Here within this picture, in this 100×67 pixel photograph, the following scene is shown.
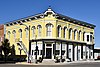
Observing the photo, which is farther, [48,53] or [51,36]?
[48,53]

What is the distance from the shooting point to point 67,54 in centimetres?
5262

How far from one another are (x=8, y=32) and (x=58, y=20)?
15.1 metres

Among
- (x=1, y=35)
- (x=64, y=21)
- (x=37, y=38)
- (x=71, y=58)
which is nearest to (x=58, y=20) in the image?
(x=64, y=21)

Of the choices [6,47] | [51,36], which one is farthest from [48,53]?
[6,47]

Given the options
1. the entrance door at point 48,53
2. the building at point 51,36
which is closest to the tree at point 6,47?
the building at point 51,36

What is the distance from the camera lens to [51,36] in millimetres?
49188

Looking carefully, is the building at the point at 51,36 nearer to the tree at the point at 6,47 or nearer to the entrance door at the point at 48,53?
the entrance door at the point at 48,53

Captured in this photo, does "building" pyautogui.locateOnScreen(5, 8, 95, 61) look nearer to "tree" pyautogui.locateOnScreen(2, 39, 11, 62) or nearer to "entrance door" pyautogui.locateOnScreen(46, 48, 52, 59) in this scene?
"entrance door" pyautogui.locateOnScreen(46, 48, 52, 59)

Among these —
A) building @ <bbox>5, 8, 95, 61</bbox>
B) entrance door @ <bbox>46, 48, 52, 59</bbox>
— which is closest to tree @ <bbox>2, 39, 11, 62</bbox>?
building @ <bbox>5, 8, 95, 61</bbox>

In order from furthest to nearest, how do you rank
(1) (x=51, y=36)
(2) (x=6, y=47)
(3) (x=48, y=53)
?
1. (2) (x=6, y=47)
2. (3) (x=48, y=53)
3. (1) (x=51, y=36)

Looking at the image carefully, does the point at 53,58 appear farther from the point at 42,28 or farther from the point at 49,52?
the point at 42,28

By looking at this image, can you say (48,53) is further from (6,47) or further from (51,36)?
(6,47)

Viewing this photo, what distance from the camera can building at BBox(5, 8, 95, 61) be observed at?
49.1 metres

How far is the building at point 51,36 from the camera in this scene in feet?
161
